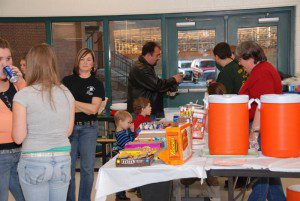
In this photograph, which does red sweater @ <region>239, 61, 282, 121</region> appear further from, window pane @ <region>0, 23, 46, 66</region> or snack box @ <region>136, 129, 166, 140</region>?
window pane @ <region>0, 23, 46, 66</region>

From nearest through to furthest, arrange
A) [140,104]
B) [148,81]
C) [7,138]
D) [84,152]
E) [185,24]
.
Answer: [7,138]
[84,152]
[140,104]
[148,81]
[185,24]

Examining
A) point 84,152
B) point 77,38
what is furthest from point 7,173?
point 77,38

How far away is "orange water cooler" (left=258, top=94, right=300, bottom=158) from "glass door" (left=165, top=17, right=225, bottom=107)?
4221 mm

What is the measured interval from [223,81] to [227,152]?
2546mm

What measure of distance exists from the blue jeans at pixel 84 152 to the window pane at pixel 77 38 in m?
3.29

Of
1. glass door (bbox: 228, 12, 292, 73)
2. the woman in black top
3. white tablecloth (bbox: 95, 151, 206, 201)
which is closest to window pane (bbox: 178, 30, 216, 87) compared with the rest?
glass door (bbox: 228, 12, 292, 73)

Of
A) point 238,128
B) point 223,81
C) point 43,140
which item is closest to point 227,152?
point 238,128

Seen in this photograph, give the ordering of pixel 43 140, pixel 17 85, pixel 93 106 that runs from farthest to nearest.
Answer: pixel 93 106 → pixel 17 85 → pixel 43 140

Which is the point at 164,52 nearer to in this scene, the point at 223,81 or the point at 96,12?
the point at 96,12

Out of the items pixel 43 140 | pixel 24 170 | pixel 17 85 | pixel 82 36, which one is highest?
pixel 82 36

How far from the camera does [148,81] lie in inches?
201

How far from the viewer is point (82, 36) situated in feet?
23.6

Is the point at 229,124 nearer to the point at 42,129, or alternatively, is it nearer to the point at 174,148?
the point at 174,148

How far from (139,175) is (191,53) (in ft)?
15.0
